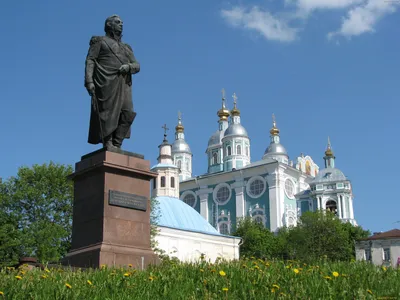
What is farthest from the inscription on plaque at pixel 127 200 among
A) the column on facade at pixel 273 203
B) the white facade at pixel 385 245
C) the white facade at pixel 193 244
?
the column on facade at pixel 273 203

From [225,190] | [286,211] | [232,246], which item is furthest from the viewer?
[225,190]

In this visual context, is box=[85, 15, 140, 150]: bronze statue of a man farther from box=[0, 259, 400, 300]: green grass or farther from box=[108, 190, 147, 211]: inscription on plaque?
box=[0, 259, 400, 300]: green grass

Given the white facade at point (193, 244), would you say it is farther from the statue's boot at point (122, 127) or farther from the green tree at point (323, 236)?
the statue's boot at point (122, 127)

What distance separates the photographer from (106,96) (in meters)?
11.0

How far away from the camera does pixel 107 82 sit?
36.1 ft

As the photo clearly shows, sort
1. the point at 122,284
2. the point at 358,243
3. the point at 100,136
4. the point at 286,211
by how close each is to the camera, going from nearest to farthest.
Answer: the point at 122,284 < the point at 100,136 < the point at 358,243 < the point at 286,211

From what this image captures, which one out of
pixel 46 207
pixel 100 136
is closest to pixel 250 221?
pixel 46 207

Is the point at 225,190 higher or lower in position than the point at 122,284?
higher

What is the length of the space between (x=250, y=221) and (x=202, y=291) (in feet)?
195

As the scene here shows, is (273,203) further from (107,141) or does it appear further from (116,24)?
(107,141)

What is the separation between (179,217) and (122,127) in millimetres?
37630

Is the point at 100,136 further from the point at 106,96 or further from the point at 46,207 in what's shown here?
the point at 46,207

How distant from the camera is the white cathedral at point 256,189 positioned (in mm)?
70250

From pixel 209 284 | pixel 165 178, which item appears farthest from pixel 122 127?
pixel 165 178
